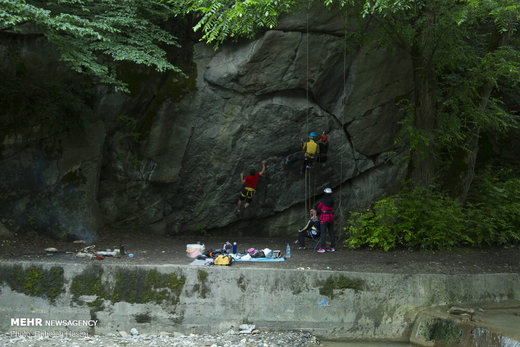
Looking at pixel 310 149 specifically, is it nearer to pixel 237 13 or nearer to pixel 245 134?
pixel 245 134

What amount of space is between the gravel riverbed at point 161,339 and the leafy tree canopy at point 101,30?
507 centimetres

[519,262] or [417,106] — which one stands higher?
[417,106]

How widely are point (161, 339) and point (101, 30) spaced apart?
6.56 meters

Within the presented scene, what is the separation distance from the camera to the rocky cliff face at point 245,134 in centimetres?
1138

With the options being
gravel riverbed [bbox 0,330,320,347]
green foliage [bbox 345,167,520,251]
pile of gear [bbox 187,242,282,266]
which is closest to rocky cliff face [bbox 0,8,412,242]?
green foliage [bbox 345,167,520,251]

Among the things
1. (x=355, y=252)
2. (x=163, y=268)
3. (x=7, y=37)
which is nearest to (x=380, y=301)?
(x=355, y=252)

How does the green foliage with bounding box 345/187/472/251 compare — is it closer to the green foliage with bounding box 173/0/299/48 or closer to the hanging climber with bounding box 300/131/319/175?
the hanging climber with bounding box 300/131/319/175

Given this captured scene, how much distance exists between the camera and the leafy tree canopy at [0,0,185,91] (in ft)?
25.8

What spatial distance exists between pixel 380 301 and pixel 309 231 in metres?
2.65

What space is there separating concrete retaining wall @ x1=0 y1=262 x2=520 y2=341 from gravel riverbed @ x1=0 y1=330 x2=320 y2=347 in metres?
0.18

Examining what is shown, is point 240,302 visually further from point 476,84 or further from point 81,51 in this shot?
point 476,84

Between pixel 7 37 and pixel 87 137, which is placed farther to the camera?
pixel 87 137

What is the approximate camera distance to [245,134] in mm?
11883

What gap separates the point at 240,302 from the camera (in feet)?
27.3
